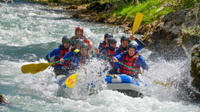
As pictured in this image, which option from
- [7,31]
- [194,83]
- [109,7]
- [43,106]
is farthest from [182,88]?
[109,7]

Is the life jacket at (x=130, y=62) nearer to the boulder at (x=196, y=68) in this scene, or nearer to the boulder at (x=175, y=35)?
the boulder at (x=196, y=68)

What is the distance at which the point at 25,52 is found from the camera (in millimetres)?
11117

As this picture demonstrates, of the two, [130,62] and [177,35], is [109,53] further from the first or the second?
[177,35]

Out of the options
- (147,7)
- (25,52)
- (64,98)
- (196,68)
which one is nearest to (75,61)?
(64,98)

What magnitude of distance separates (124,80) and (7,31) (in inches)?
350

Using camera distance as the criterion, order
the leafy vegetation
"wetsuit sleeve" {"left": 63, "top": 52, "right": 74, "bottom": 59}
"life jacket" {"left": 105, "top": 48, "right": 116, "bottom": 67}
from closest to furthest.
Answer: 1. "wetsuit sleeve" {"left": 63, "top": 52, "right": 74, "bottom": 59}
2. "life jacket" {"left": 105, "top": 48, "right": 116, "bottom": 67}
3. the leafy vegetation

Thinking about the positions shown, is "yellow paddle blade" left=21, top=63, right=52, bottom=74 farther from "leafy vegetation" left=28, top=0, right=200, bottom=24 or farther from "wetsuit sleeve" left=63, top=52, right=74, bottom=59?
"leafy vegetation" left=28, top=0, right=200, bottom=24

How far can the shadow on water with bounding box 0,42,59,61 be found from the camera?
10320mm

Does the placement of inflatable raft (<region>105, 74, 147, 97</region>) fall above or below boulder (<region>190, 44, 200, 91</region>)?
below

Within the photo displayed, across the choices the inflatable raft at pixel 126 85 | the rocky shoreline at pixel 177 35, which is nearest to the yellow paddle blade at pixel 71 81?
the inflatable raft at pixel 126 85

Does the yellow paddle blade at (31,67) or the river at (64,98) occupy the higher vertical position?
the yellow paddle blade at (31,67)

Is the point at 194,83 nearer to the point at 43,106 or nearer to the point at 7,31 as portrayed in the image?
the point at 43,106

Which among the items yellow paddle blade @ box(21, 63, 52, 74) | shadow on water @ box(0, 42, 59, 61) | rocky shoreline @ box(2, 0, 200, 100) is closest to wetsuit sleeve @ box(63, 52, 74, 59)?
yellow paddle blade @ box(21, 63, 52, 74)

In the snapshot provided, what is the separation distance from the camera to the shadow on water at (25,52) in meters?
10.3
